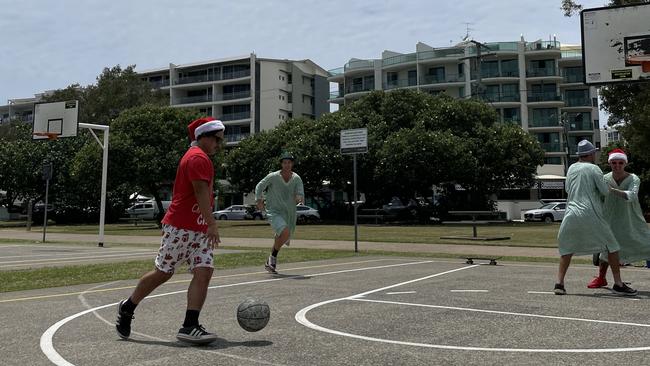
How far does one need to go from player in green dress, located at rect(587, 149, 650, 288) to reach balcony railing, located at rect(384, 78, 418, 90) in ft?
235

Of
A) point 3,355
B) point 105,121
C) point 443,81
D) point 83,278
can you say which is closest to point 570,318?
point 3,355

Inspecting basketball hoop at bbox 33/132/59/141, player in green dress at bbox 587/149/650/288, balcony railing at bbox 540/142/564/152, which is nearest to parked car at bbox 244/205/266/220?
basketball hoop at bbox 33/132/59/141

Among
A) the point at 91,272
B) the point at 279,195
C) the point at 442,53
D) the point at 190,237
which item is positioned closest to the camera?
the point at 190,237

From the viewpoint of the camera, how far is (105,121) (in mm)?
62938

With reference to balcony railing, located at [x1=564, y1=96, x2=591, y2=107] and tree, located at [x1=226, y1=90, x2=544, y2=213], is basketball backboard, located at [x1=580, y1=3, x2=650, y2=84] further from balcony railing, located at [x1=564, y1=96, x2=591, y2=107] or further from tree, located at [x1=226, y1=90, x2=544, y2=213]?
balcony railing, located at [x1=564, y1=96, x2=591, y2=107]

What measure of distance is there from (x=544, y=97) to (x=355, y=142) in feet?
221

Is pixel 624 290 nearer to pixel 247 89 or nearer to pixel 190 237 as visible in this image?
pixel 190 237

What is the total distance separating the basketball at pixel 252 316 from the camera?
16.7ft

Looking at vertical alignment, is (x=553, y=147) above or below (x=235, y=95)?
below

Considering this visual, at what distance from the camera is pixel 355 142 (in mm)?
15156

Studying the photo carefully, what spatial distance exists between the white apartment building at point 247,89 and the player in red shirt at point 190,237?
77.0 metres

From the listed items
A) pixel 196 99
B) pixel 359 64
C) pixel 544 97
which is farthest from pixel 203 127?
pixel 196 99

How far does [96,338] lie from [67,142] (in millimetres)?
47178

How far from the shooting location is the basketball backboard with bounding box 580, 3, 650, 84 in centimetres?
1621
